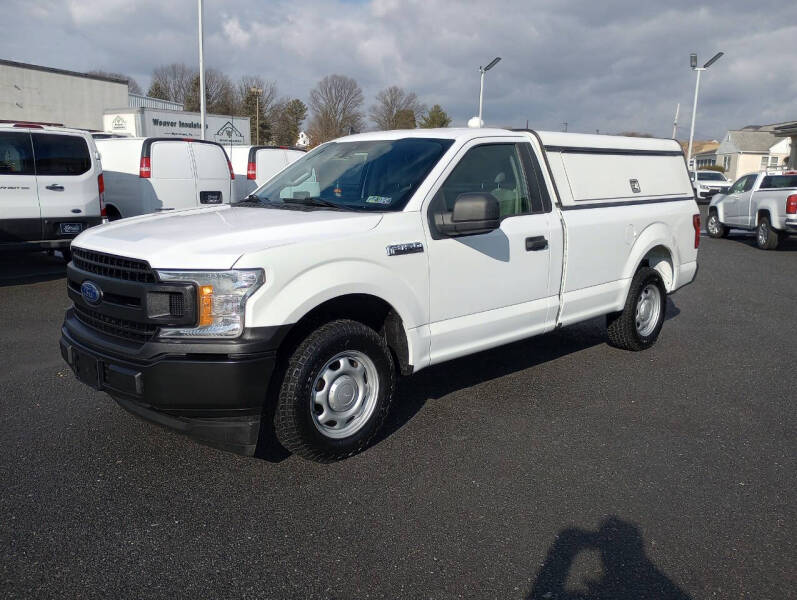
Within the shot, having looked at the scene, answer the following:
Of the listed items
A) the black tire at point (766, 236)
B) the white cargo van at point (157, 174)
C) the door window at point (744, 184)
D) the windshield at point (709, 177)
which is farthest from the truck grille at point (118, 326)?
the windshield at point (709, 177)

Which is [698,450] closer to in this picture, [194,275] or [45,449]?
[194,275]

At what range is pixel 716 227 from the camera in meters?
18.4

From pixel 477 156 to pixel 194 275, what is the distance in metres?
2.28

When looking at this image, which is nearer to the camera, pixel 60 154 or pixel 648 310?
pixel 648 310

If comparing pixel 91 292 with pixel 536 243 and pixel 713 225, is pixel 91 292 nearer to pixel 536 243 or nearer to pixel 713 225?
pixel 536 243

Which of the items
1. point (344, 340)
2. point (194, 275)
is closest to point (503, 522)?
point (344, 340)

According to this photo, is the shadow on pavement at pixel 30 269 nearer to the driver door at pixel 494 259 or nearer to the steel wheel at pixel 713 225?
the driver door at pixel 494 259

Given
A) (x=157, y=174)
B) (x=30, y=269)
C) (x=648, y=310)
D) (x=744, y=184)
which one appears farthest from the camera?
(x=744, y=184)

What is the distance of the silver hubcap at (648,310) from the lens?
6449 mm

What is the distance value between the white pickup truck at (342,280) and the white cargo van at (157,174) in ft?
22.3

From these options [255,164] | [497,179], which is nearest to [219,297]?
[497,179]

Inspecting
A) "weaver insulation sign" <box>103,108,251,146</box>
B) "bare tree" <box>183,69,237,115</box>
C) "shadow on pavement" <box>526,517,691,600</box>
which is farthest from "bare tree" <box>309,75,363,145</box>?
"shadow on pavement" <box>526,517,691,600</box>

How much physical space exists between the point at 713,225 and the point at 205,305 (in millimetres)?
17953

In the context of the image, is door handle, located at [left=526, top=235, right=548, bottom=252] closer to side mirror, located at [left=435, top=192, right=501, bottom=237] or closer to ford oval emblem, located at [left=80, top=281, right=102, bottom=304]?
side mirror, located at [left=435, top=192, right=501, bottom=237]
